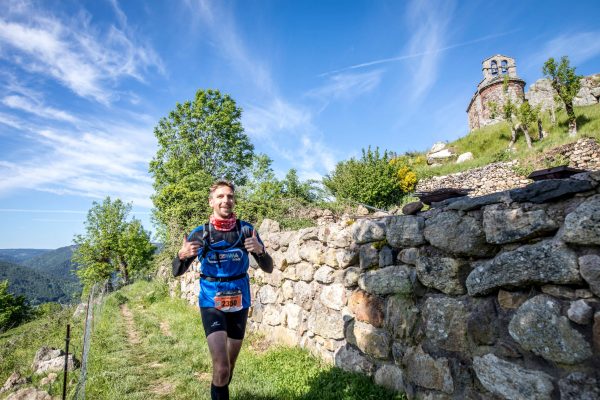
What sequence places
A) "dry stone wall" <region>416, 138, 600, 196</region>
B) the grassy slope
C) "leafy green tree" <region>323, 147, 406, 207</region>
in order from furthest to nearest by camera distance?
"leafy green tree" <region>323, 147, 406, 207</region> < "dry stone wall" <region>416, 138, 600, 196</region> < the grassy slope

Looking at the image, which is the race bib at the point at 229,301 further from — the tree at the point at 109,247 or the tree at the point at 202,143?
the tree at the point at 109,247

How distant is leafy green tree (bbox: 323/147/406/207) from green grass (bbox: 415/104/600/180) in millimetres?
2852

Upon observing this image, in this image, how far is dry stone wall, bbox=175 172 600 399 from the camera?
80.6 inches

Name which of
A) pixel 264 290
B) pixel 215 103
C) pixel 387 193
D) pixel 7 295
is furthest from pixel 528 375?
pixel 7 295

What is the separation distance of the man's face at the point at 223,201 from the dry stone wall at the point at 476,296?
168cm

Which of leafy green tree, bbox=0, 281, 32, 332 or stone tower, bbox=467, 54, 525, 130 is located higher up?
stone tower, bbox=467, 54, 525, 130

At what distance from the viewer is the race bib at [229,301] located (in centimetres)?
305

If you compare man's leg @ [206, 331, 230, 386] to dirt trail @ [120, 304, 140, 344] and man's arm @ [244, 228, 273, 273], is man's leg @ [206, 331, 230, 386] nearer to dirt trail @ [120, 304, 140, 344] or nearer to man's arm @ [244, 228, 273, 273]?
man's arm @ [244, 228, 273, 273]

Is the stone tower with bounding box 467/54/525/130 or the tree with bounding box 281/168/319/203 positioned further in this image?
the stone tower with bounding box 467/54/525/130

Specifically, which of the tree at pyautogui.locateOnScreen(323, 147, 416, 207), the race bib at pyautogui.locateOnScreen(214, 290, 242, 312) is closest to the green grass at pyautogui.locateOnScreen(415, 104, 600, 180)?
the tree at pyautogui.locateOnScreen(323, 147, 416, 207)

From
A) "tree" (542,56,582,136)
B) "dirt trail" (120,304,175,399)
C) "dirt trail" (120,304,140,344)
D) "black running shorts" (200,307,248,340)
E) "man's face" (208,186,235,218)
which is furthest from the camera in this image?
"tree" (542,56,582,136)

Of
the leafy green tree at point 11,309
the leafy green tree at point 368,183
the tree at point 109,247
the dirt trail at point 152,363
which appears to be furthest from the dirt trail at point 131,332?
the leafy green tree at point 11,309

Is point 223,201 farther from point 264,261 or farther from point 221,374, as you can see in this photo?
point 221,374

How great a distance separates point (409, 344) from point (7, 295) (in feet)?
194
